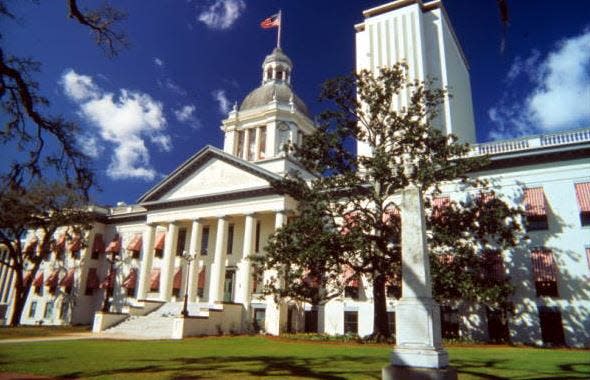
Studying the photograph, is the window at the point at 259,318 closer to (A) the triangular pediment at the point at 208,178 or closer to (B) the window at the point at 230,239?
(B) the window at the point at 230,239

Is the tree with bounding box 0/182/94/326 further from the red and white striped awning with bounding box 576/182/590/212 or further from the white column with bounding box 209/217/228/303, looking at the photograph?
the red and white striped awning with bounding box 576/182/590/212

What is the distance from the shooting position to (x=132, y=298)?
1658 inches

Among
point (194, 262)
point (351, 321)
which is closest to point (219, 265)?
point (194, 262)

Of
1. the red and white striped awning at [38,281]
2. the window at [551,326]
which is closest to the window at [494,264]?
the window at [551,326]

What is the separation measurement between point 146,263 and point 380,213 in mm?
24583

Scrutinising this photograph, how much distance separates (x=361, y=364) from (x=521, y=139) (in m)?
21.6

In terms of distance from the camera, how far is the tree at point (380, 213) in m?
22.4

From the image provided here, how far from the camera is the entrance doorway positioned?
37031 mm

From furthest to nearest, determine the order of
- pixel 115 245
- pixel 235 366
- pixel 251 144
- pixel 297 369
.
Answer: pixel 251 144, pixel 115 245, pixel 235 366, pixel 297 369

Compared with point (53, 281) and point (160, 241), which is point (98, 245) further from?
point (160, 241)

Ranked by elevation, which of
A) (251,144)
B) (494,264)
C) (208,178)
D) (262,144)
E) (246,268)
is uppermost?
(251,144)

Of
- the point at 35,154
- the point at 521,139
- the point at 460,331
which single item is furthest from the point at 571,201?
the point at 35,154

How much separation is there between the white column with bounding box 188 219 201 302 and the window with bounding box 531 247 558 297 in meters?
24.9

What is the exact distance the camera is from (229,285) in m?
37.3
